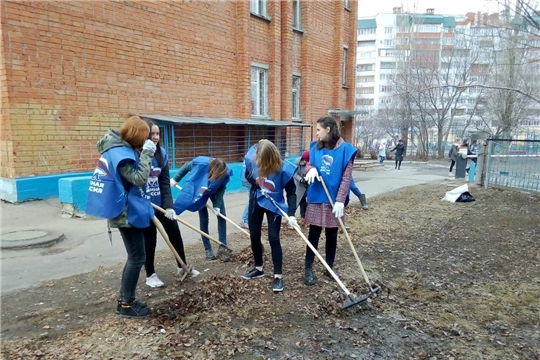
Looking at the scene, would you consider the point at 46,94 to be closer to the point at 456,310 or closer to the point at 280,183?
the point at 280,183

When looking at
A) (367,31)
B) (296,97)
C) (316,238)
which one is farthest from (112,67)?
(367,31)

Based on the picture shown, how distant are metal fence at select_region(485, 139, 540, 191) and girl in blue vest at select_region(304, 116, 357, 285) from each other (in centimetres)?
830

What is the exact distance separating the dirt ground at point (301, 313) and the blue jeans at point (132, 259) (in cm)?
23

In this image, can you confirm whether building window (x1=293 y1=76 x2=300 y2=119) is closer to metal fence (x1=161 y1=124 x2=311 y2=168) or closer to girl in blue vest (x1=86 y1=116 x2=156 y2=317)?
Answer: metal fence (x1=161 y1=124 x2=311 y2=168)

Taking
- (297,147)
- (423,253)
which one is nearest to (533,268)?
(423,253)

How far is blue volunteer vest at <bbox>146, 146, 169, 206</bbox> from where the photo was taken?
370 cm

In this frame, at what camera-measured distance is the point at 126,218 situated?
306cm

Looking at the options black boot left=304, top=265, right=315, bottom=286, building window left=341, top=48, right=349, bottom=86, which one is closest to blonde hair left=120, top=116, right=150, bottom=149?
black boot left=304, top=265, right=315, bottom=286

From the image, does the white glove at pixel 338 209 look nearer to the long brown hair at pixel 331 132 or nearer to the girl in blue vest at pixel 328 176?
the girl in blue vest at pixel 328 176

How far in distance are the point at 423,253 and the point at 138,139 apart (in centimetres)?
428

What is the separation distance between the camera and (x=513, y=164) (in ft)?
33.9

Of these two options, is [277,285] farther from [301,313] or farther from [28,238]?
[28,238]

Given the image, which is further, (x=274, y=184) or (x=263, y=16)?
(x=263, y=16)

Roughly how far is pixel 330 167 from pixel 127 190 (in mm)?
2019
